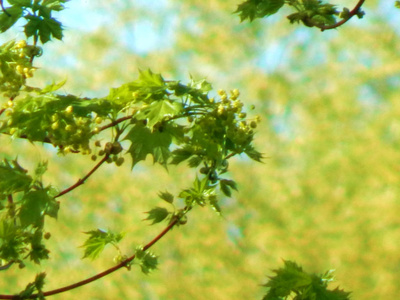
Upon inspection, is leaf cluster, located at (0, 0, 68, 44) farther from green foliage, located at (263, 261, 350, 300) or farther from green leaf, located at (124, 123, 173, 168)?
green foliage, located at (263, 261, 350, 300)

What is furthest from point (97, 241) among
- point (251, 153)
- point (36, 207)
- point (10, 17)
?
point (10, 17)

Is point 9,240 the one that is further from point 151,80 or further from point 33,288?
point 151,80

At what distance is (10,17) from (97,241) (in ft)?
1.64

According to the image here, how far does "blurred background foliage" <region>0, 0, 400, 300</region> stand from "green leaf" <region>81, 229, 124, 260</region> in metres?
3.60

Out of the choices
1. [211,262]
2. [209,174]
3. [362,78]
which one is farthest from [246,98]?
[209,174]

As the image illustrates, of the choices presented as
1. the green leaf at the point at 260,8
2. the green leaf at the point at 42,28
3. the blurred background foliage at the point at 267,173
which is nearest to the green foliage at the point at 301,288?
the green leaf at the point at 260,8

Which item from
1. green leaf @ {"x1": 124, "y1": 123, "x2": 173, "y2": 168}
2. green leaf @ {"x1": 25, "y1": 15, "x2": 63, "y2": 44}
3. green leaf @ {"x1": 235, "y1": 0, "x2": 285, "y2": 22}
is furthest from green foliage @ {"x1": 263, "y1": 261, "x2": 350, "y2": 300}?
green leaf @ {"x1": 25, "y1": 15, "x2": 63, "y2": 44}

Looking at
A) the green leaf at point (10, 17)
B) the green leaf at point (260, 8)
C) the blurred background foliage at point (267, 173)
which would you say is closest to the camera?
the green leaf at point (10, 17)

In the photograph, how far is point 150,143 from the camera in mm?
1495

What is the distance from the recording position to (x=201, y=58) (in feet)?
18.8

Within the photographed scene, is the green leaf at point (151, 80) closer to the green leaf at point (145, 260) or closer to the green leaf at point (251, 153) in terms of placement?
the green leaf at point (251, 153)

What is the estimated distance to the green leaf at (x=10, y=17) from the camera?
65.6 inches

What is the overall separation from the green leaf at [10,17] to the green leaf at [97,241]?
46cm

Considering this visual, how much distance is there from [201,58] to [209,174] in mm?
4161
